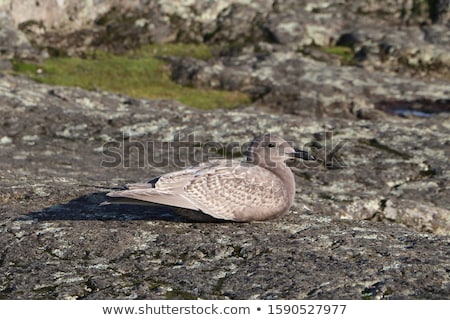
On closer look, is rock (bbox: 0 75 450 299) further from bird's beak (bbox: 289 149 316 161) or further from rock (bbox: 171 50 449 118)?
rock (bbox: 171 50 449 118)

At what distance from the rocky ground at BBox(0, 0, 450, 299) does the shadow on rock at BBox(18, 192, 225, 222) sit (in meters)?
0.05

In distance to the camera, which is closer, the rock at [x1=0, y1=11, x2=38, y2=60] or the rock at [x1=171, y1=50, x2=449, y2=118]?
the rock at [x1=171, y1=50, x2=449, y2=118]

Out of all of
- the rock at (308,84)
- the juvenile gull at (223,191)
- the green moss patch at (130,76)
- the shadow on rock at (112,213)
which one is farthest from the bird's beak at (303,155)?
the green moss patch at (130,76)

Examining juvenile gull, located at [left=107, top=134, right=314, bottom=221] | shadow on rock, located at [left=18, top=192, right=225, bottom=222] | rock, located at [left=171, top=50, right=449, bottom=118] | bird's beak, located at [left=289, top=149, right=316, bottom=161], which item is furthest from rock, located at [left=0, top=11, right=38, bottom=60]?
juvenile gull, located at [left=107, top=134, right=314, bottom=221]

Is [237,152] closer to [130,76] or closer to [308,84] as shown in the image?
[308,84]

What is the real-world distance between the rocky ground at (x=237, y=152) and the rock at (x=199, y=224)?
37mm

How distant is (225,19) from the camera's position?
1662 inches

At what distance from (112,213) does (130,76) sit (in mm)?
24356

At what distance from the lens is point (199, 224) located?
11336 mm

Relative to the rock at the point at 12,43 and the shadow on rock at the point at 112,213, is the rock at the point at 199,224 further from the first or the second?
the rock at the point at 12,43

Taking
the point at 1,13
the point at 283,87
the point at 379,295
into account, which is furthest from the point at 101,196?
the point at 1,13

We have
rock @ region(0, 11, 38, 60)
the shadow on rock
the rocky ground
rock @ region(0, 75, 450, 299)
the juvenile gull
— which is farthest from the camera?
rock @ region(0, 11, 38, 60)

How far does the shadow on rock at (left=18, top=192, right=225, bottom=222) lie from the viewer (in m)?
11.4

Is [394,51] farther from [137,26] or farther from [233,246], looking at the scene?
[233,246]
